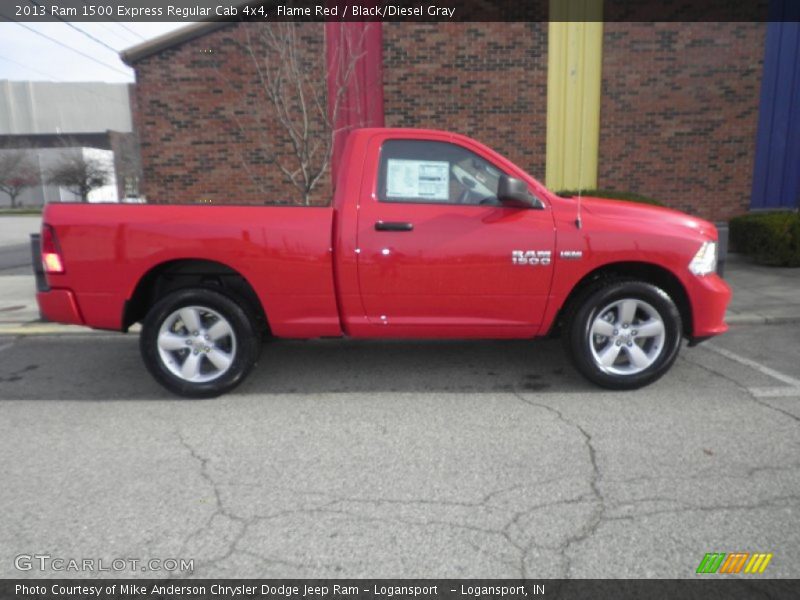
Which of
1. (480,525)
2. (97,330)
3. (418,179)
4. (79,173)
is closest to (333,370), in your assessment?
(418,179)

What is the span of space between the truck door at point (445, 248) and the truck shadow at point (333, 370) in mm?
505

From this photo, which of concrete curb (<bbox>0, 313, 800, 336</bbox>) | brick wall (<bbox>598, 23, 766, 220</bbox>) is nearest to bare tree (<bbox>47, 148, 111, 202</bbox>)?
concrete curb (<bbox>0, 313, 800, 336</bbox>)

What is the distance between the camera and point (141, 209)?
4051 mm

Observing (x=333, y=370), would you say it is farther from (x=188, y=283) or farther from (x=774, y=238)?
(x=774, y=238)

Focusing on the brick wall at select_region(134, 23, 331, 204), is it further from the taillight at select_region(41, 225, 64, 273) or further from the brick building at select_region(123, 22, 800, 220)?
the taillight at select_region(41, 225, 64, 273)

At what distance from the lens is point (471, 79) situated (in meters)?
10.8

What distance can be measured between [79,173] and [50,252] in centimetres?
5181

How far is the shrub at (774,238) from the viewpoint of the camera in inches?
370

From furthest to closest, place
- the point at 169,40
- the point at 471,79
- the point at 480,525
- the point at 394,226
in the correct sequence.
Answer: the point at 471,79 → the point at 169,40 → the point at 394,226 → the point at 480,525

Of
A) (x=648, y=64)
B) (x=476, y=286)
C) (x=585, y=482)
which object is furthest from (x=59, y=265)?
(x=648, y=64)

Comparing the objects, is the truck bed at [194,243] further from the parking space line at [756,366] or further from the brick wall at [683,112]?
the brick wall at [683,112]

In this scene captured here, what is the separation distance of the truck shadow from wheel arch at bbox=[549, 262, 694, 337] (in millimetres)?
677

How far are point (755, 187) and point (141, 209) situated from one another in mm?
11932

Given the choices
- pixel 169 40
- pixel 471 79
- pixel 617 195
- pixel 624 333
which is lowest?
pixel 624 333
